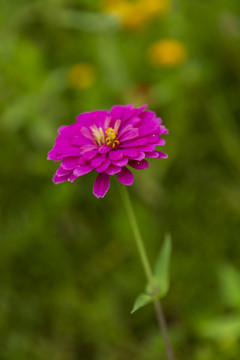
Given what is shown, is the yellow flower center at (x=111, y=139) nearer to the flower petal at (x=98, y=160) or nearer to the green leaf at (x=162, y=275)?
the flower petal at (x=98, y=160)

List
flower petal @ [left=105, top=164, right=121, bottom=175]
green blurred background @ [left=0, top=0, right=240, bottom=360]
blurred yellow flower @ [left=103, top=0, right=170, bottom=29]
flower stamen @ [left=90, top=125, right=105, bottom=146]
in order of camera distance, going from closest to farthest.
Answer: flower petal @ [left=105, top=164, right=121, bottom=175], flower stamen @ [left=90, top=125, right=105, bottom=146], green blurred background @ [left=0, top=0, right=240, bottom=360], blurred yellow flower @ [left=103, top=0, right=170, bottom=29]

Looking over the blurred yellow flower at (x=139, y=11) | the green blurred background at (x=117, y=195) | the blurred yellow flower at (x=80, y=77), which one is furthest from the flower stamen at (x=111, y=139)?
the blurred yellow flower at (x=139, y=11)

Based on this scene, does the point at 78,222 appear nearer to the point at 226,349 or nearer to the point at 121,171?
the point at 226,349

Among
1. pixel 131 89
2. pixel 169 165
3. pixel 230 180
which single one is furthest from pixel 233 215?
pixel 131 89

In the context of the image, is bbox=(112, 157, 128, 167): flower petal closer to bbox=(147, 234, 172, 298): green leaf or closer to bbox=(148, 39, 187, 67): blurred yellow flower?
bbox=(147, 234, 172, 298): green leaf

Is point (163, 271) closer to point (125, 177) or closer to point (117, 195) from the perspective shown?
point (125, 177)

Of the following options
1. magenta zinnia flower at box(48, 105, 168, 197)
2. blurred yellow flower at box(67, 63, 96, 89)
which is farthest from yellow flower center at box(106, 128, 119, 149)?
blurred yellow flower at box(67, 63, 96, 89)

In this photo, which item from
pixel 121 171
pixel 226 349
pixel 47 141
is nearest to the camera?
pixel 121 171
